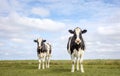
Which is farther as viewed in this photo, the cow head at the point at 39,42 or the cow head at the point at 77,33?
the cow head at the point at 39,42

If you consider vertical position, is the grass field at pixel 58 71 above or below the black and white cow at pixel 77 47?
below

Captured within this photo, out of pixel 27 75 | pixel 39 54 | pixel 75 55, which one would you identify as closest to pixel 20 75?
pixel 27 75

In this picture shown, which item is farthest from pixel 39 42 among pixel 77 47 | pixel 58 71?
pixel 77 47

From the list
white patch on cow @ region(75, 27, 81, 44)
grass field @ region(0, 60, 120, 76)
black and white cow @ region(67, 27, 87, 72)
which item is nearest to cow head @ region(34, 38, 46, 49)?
grass field @ region(0, 60, 120, 76)

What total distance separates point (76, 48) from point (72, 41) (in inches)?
35.2

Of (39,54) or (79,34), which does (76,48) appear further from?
(39,54)

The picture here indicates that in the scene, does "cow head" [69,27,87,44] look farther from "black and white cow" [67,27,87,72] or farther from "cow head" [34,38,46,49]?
"cow head" [34,38,46,49]

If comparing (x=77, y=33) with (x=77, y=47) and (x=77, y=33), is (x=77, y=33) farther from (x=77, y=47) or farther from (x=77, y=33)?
(x=77, y=47)

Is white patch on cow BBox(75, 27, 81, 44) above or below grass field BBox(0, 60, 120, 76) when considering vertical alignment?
above

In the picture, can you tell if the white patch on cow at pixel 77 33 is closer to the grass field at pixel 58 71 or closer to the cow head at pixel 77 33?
the cow head at pixel 77 33

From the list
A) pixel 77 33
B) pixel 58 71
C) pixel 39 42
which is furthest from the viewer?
pixel 39 42

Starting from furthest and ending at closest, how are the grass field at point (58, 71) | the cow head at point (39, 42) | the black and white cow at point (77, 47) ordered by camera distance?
the cow head at point (39, 42) → the black and white cow at point (77, 47) → the grass field at point (58, 71)

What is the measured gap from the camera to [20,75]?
2425 cm

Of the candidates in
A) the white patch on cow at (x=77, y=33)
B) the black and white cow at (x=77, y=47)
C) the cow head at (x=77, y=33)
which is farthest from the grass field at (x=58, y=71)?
the cow head at (x=77, y=33)
